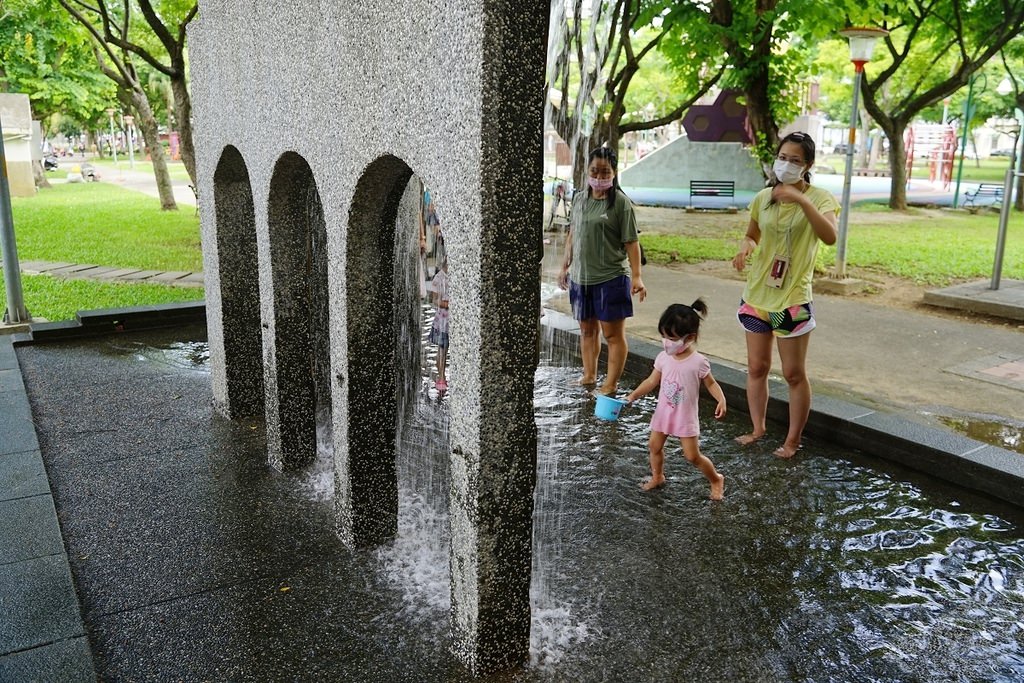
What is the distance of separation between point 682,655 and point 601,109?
12.2 metres

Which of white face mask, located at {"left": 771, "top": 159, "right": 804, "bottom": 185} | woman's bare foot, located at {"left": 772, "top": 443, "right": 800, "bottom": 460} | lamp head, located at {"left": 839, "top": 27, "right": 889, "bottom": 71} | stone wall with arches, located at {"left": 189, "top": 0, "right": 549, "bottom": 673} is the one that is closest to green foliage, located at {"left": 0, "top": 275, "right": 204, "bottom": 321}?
A: stone wall with arches, located at {"left": 189, "top": 0, "right": 549, "bottom": 673}

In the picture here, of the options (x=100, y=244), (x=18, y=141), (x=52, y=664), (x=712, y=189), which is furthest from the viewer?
(x=712, y=189)

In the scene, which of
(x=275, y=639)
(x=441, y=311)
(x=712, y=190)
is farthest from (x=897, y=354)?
(x=712, y=190)

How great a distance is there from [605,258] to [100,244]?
11.8 m

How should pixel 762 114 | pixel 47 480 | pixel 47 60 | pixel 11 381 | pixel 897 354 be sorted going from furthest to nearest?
1. pixel 47 60
2. pixel 762 114
3. pixel 897 354
4. pixel 11 381
5. pixel 47 480

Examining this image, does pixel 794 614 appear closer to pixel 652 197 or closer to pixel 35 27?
pixel 35 27

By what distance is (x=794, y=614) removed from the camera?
353cm

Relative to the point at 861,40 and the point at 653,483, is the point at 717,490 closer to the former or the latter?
the point at 653,483

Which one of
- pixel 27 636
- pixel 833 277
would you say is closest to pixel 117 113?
pixel 833 277

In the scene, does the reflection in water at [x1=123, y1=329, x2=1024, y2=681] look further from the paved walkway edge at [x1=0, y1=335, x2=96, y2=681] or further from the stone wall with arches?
the paved walkway edge at [x1=0, y1=335, x2=96, y2=681]

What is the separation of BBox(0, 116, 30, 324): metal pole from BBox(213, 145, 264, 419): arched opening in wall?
3611mm

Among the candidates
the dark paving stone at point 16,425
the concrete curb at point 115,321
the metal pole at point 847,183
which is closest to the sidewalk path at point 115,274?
the concrete curb at point 115,321

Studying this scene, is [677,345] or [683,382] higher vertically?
[677,345]

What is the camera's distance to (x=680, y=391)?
4441 millimetres
